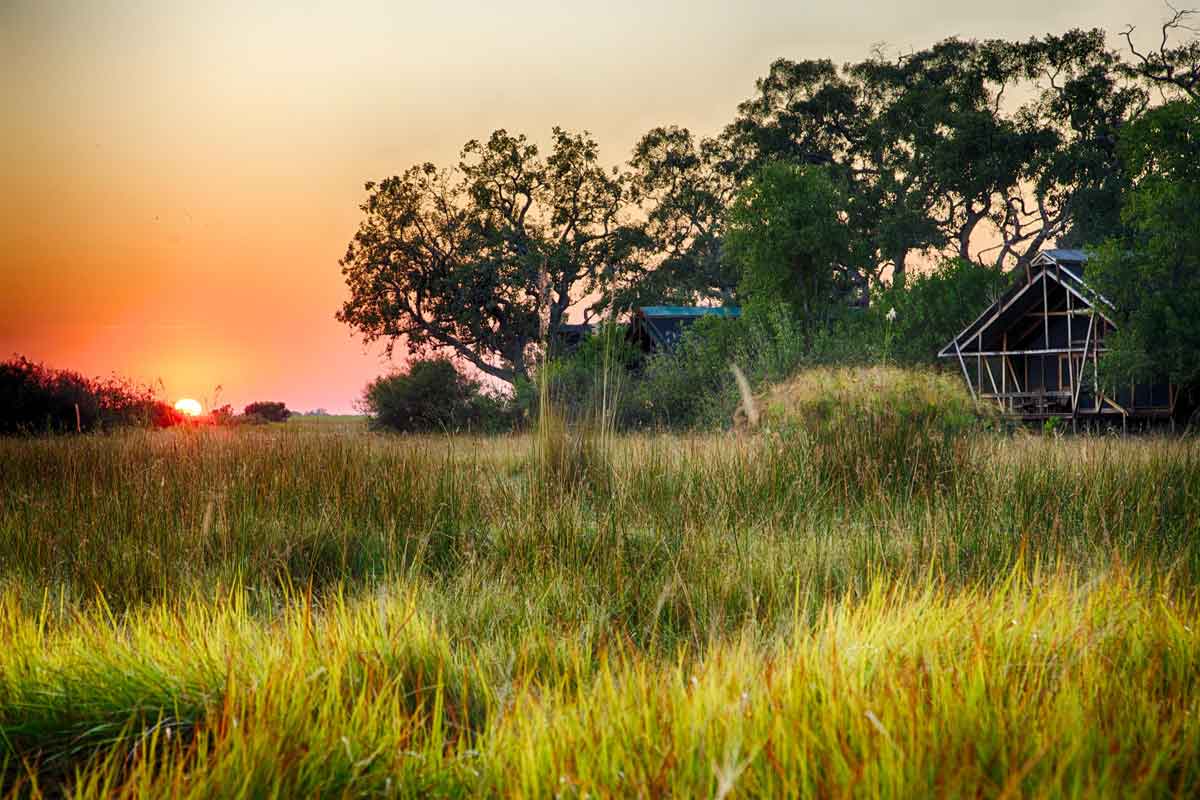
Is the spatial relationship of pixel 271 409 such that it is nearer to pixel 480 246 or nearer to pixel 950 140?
pixel 480 246

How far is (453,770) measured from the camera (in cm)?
241

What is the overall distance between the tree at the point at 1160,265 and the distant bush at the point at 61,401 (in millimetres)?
17906

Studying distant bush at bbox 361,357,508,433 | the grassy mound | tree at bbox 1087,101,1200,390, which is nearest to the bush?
tree at bbox 1087,101,1200,390

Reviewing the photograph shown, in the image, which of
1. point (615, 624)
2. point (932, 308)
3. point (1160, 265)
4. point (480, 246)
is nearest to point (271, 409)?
point (480, 246)

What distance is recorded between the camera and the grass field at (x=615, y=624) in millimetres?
2197

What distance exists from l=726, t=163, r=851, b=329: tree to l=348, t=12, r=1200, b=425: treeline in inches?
2.6

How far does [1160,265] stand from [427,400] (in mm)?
16474

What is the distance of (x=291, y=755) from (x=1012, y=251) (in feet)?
123

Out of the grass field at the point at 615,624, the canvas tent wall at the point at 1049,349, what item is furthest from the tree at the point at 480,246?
the grass field at the point at 615,624

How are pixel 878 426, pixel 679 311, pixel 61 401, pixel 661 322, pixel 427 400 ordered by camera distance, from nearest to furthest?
pixel 878 426 → pixel 61 401 → pixel 427 400 → pixel 661 322 → pixel 679 311

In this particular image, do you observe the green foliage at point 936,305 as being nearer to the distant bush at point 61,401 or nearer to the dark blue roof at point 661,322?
the dark blue roof at point 661,322

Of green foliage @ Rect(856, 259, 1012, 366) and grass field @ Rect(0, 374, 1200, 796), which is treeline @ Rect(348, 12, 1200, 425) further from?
grass field @ Rect(0, 374, 1200, 796)

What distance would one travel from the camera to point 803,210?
97.7 ft

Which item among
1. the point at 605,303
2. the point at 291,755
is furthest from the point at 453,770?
the point at 605,303
